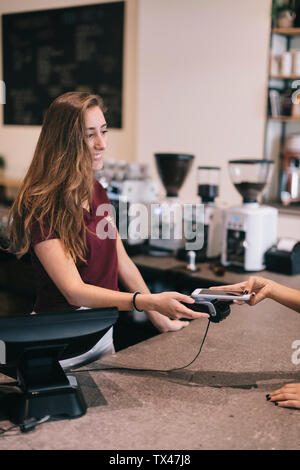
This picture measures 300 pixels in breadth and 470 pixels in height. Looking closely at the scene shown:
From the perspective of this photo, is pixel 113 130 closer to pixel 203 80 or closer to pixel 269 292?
pixel 203 80

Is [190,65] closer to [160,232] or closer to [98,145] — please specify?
[160,232]

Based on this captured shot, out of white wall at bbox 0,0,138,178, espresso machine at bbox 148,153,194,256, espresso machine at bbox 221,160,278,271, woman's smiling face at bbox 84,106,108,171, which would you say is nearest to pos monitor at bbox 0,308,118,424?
woman's smiling face at bbox 84,106,108,171

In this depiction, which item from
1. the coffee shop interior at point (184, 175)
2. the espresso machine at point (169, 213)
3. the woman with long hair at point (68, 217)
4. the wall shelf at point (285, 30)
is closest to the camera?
the coffee shop interior at point (184, 175)

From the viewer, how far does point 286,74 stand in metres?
3.99

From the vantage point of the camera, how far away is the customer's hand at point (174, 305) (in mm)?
1355

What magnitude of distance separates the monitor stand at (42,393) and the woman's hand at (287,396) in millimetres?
467

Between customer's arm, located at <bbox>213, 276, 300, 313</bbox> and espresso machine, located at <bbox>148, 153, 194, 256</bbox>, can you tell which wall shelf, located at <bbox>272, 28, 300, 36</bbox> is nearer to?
espresso machine, located at <bbox>148, 153, 194, 256</bbox>

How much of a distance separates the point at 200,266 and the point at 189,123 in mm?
2032

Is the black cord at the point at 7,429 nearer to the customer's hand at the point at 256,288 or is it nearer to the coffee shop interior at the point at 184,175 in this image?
the coffee shop interior at the point at 184,175

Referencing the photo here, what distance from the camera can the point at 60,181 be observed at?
1578 millimetres

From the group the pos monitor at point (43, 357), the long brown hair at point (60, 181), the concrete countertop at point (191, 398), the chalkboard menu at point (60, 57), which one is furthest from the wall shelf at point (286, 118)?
the pos monitor at point (43, 357)

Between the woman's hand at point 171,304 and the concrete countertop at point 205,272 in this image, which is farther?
the concrete countertop at point 205,272

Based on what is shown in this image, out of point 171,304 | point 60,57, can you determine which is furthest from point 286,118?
point 171,304

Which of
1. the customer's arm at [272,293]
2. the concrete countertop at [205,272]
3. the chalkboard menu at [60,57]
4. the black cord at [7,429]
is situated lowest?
the concrete countertop at [205,272]
